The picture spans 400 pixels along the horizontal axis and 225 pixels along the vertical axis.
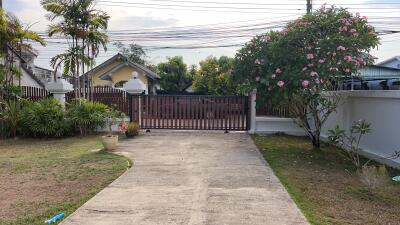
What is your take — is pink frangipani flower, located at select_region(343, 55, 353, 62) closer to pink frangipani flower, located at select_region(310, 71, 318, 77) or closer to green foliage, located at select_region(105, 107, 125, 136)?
pink frangipani flower, located at select_region(310, 71, 318, 77)

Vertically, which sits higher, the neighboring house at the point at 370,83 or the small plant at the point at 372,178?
the neighboring house at the point at 370,83

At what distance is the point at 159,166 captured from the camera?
8.35 metres

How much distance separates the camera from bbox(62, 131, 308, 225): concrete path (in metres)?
5.00

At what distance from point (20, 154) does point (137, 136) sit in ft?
12.7

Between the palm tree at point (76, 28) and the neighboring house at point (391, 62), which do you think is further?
the neighboring house at point (391, 62)

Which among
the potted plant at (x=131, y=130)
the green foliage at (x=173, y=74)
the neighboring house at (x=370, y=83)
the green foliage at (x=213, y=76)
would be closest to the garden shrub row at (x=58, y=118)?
the potted plant at (x=131, y=130)

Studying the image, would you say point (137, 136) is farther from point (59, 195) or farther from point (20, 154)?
point (59, 195)

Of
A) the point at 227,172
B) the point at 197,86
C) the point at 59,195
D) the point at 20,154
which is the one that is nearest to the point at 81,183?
the point at 59,195

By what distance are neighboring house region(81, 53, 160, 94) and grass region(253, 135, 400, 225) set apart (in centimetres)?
1992

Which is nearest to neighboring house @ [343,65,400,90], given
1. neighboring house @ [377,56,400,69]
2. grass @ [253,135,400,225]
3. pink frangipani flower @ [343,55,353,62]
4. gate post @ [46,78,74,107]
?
pink frangipani flower @ [343,55,353,62]

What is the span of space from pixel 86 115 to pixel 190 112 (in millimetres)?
3618

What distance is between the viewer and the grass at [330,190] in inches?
207

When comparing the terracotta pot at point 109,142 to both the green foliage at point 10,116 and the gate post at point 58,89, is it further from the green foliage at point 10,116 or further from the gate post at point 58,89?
the gate post at point 58,89

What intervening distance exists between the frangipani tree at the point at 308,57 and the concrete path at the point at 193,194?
178cm
